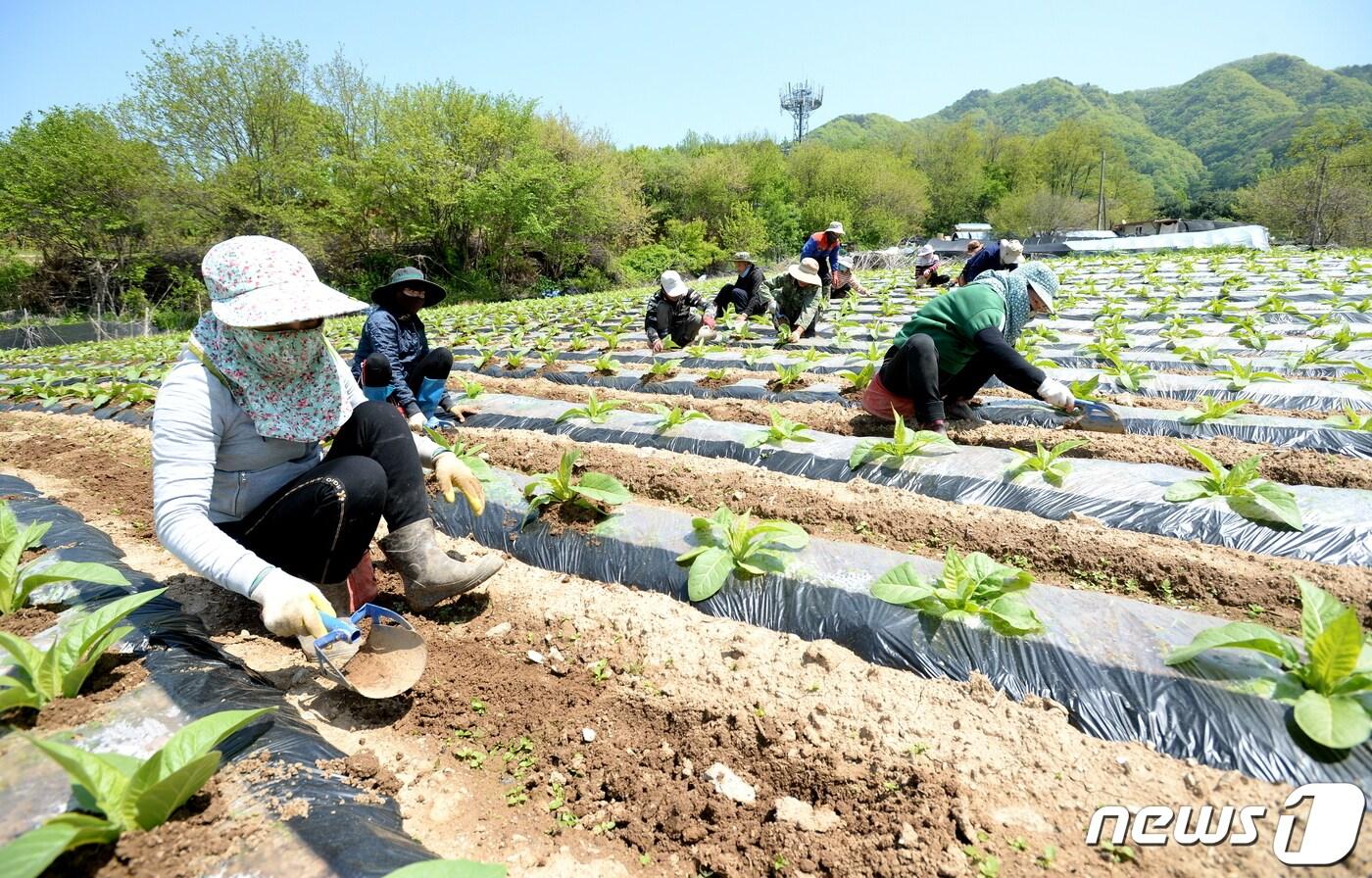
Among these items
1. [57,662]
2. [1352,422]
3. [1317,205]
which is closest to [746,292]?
[1352,422]

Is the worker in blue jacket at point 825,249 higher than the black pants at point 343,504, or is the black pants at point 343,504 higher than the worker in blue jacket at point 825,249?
the worker in blue jacket at point 825,249

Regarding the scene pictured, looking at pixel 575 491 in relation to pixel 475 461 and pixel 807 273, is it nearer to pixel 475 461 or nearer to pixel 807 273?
pixel 475 461

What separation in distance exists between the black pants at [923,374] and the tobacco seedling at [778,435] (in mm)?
690

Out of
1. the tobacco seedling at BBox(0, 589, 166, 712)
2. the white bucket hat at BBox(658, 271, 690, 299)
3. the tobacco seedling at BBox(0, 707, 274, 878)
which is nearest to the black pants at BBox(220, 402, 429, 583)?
the tobacco seedling at BBox(0, 589, 166, 712)

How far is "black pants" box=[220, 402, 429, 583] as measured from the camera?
80.6 inches

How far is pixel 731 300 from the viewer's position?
930cm

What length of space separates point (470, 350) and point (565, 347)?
156 cm

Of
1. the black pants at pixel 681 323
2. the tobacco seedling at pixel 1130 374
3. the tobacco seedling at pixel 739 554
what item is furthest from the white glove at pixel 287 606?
the black pants at pixel 681 323

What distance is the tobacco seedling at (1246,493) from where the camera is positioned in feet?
7.93

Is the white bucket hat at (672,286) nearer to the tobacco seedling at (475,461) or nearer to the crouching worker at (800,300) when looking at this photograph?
the crouching worker at (800,300)

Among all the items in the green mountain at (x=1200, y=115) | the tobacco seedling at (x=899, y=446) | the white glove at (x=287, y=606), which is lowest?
the tobacco seedling at (x=899, y=446)

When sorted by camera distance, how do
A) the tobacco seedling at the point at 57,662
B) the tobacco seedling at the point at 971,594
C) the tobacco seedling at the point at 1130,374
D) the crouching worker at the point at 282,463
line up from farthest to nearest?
1. the tobacco seedling at the point at 1130,374
2. the tobacco seedling at the point at 971,594
3. the crouching worker at the point at 282,463
4. the tobacco seedling at the point at 57,662

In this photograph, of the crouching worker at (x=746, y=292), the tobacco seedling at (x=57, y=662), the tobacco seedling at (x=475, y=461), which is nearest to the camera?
the tobacco seedling at (x=57, y=662)

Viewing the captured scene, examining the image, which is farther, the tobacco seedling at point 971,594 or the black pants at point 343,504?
the black pants at point 343,504
